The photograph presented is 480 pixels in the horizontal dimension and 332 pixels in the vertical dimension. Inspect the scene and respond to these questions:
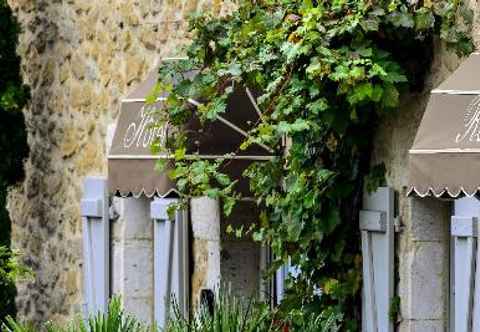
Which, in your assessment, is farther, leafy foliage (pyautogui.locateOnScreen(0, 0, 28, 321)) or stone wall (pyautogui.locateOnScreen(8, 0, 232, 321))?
leafy foliage (pyautogui.locateOnScreen(0, 0, 28, 321))

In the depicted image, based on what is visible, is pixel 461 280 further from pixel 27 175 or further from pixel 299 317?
pixel 27 175

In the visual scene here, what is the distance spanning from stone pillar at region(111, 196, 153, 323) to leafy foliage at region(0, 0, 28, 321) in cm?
139

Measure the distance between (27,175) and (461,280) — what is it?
6.02 m

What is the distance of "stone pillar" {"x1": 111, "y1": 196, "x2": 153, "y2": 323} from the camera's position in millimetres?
12219

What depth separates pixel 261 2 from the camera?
30.1 ft

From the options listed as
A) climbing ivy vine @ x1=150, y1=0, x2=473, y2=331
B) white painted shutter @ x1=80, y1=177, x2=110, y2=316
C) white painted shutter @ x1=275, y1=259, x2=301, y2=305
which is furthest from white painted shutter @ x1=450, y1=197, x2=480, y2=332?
white painted shutter @ x1=80, y1=177, x2=110, y2=316

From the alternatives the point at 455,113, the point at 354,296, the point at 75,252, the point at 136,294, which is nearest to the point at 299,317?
the point at 354,296

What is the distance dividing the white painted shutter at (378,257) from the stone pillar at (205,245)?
1.72 m

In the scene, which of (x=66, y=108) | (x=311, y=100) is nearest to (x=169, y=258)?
(x=66, y=108)

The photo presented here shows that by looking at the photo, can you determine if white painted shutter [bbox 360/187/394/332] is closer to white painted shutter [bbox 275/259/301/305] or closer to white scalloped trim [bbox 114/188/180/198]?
white painted shutter [bbox 275/259/301/305]

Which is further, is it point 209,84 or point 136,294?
point 136,294

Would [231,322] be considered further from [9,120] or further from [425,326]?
[9,120]

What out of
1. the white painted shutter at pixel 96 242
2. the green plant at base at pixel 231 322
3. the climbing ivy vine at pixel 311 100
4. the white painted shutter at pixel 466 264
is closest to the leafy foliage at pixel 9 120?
the white painted shutter at pixel 96 242

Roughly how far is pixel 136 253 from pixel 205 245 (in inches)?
46.0
